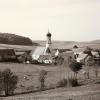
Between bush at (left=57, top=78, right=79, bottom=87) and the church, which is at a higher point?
the church

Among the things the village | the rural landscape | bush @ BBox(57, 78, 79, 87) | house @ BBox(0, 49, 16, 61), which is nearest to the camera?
the rural landscape

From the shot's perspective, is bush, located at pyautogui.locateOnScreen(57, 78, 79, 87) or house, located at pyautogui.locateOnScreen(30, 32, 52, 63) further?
house, located at pyautogui.locateOnScreen(30, 32, 52, 63)

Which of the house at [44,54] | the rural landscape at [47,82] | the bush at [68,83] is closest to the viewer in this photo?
the rural landscape at [47,82]

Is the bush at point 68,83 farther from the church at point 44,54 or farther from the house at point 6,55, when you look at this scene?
the church at point 44,54

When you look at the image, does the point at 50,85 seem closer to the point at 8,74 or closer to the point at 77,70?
the point at 8,74

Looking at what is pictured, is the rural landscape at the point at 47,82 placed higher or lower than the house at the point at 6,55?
lower

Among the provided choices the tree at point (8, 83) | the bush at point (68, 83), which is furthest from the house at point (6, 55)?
the tree at point (8, 83)

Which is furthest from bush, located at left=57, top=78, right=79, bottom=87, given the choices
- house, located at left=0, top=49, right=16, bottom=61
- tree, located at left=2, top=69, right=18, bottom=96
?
house, located at left=0, top=49, right=16, bottom=61

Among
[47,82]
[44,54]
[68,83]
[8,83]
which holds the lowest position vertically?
[47,82]

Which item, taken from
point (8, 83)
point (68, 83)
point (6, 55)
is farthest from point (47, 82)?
point (6, 55)

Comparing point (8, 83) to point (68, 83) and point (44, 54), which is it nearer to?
point (68, 83)

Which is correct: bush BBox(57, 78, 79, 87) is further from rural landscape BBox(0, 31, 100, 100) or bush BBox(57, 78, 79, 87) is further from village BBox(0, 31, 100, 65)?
village BBox(0, 31, 100, 65)

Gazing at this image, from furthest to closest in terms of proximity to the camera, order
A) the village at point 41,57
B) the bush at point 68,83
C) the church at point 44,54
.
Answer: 1. the church at point 44,54
2. the village at point 41,57
3. the bush at point 68,83

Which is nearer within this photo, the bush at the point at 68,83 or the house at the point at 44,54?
the bush at the point at 68,83
